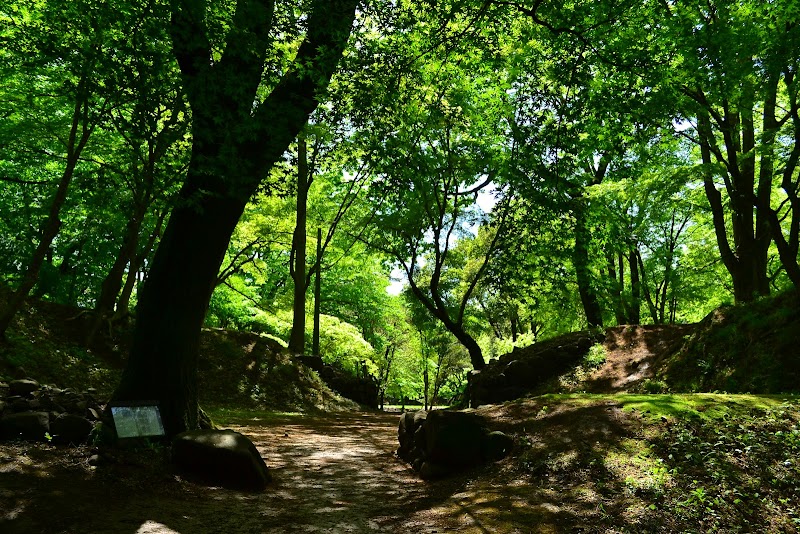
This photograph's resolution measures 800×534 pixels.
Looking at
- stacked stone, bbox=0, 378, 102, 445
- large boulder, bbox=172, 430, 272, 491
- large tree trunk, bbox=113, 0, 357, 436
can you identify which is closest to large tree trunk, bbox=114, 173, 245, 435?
large tree trunk, bbox=113, 0, 357, 436

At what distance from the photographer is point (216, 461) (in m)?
5.76

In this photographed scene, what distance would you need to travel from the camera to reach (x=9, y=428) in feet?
16.6

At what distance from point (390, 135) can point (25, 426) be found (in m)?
6.89

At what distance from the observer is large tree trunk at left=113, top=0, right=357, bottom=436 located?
5734 millimetres

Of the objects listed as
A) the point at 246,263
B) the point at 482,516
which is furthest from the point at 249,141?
the point at 246,263

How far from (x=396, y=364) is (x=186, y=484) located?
26464 millimetres

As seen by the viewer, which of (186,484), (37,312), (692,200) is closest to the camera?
(186,484)

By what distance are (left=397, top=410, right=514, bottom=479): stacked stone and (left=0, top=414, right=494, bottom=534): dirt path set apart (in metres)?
0.30

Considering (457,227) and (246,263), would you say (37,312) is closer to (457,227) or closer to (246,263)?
(246,263)

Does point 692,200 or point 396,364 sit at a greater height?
point 692,200

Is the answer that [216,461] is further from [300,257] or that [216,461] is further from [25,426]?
[300,257]

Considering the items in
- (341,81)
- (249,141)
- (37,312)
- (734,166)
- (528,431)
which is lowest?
(528,431)

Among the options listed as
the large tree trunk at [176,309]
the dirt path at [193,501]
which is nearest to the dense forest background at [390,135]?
the large tree trunk at [176,309]

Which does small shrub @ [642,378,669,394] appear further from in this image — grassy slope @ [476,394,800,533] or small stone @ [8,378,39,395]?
small stone @ [8,378,39,395]
